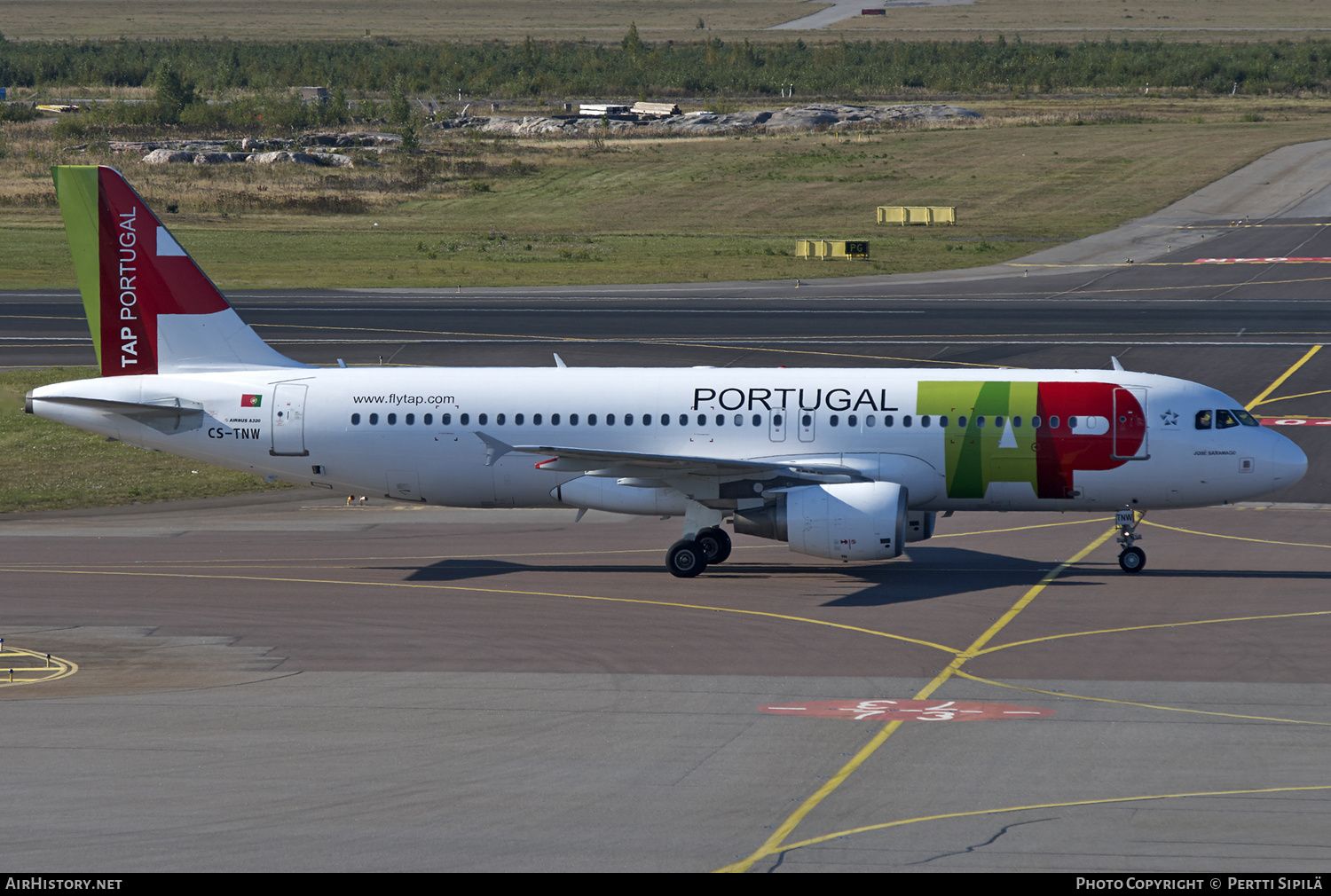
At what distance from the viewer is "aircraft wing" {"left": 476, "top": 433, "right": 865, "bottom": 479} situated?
33.7m

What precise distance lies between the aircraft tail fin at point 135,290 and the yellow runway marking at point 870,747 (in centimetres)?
2010

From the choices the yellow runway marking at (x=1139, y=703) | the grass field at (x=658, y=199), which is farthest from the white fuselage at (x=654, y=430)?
the grass field at (x=658, y=199)

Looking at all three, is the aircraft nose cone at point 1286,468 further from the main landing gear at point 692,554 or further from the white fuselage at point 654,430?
the main landing gear at point 692,554

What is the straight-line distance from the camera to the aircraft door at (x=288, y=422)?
36625mm

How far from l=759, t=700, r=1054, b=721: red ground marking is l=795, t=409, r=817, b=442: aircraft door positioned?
11.2 metres

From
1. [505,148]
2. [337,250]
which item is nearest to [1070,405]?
[337,250]

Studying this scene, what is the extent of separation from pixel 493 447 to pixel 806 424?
765 centimetres

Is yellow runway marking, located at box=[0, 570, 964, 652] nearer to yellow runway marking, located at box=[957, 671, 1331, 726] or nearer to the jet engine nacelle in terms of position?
the jet engine nacelle

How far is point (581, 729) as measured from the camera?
24.0 m

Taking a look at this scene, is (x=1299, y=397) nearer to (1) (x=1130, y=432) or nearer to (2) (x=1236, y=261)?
(1) (x=1130, y=432)

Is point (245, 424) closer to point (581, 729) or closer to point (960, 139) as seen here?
point (581, 729)

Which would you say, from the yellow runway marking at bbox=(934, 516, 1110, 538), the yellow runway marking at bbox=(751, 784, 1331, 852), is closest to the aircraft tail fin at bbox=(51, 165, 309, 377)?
the yellow runway marking at bbox=(934, 516, 1110, 538)

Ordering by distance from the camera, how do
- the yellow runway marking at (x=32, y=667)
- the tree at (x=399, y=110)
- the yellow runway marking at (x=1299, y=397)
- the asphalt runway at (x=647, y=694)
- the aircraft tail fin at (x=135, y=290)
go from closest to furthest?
1. the asphalt runway at (x=647, y=694)
2. the yellow runway marking at (x=32, y=667)
3. the aircraft tail fin at (x=135, y=290)
4. the yellow runway marking at (x=1299, y=397)
5. the tree at (x=399, y=110)

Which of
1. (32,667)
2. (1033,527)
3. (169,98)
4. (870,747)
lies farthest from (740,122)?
(870,747)
